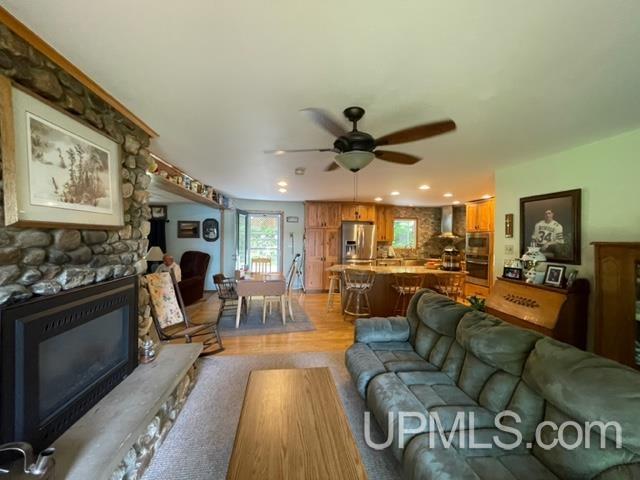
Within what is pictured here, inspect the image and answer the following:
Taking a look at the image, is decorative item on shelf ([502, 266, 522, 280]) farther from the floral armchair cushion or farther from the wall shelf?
the wall shelf

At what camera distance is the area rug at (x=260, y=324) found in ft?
13.4

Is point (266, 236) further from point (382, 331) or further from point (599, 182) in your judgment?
point (599, 182)

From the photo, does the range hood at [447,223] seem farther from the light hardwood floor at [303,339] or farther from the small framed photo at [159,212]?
the small framed photo at [159,212]

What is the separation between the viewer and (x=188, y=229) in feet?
22.2

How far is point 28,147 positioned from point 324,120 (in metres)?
1.61

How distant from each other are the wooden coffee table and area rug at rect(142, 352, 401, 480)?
47cm

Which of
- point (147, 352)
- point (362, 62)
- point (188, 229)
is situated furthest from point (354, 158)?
point (188, 229)

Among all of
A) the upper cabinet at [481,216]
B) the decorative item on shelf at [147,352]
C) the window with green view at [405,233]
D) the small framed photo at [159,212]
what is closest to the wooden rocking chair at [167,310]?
the decorative item on shelf at [147,352]

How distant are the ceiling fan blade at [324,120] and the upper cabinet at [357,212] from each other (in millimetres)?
5019

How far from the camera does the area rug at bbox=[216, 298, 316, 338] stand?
160 inches

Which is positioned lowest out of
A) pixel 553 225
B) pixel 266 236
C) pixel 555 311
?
pixel 555 311

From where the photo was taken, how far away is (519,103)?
188cm

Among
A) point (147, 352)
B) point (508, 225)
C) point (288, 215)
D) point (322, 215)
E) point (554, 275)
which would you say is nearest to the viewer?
point (147, 352)

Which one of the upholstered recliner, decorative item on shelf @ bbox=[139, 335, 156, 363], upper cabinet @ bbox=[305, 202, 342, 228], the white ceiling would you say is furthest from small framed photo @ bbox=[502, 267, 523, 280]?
the upholstered recliner
